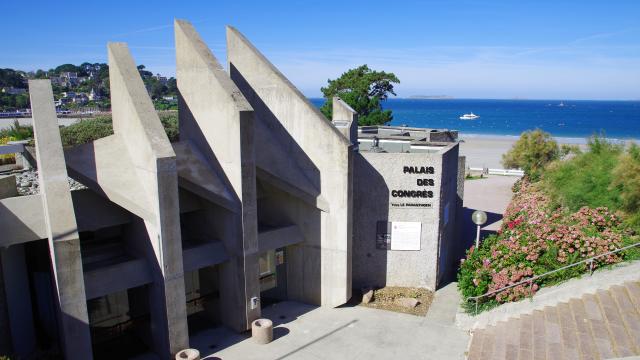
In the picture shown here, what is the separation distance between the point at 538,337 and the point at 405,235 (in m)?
5.68

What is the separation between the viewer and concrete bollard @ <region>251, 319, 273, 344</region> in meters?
12.8

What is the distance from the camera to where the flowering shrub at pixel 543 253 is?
1266cm

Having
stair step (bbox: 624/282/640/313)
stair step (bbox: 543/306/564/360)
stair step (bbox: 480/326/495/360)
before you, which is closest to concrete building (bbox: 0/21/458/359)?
stair step (bbox: 480/326/495/360)

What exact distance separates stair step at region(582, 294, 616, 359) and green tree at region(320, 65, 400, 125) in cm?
3315

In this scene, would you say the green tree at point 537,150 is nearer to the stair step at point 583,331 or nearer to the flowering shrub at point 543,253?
the flowering shrub at point 543,253

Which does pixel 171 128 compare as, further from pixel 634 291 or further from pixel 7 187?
pixel 634 291

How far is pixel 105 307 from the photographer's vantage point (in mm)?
13180

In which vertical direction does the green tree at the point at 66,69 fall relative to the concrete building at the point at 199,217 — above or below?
above

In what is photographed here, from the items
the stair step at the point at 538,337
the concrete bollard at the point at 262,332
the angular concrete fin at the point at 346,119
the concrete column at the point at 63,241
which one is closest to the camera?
the concrete column at the point at 63,241

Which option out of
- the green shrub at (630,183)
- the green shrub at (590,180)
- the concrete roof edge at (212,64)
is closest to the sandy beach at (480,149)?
the green shrub at (590,180)

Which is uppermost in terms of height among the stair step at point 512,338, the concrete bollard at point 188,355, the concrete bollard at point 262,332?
the stair step at point 512,338

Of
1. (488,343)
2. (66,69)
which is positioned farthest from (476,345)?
(66,69)

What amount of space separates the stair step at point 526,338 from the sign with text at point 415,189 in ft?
15.9

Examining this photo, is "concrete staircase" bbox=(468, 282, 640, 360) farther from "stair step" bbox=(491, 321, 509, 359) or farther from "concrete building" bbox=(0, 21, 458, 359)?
"concrete building" bbox=(0, 21, 458, 359)
